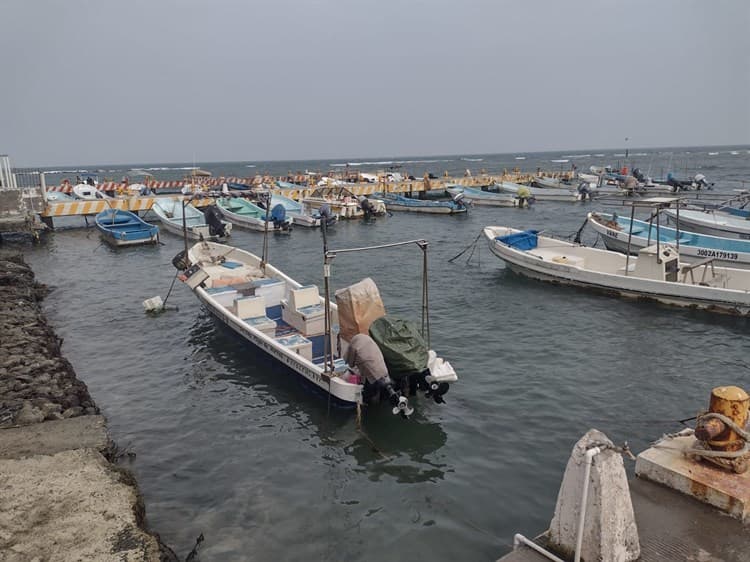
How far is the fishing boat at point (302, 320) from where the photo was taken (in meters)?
10.6

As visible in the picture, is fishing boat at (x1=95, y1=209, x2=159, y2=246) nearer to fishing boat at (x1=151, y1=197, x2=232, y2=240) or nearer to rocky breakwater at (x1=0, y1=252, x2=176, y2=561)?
fishing boat at (x1=151, y1=197, x2=232, y2=240)

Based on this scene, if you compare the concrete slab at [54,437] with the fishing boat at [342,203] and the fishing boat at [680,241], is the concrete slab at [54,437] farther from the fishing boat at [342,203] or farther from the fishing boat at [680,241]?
the fishing boat at [342,203]

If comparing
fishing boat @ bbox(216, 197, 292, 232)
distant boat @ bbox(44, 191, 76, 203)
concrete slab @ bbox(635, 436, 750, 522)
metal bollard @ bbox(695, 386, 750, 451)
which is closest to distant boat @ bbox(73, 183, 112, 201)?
distant boat @ bbox(44, 191, 76, 203)

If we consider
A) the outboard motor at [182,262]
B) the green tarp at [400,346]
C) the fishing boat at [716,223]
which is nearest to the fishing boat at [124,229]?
the outboard motor at [182,262]

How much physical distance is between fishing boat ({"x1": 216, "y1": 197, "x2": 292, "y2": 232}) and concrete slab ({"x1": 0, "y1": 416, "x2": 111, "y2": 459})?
85.2ft

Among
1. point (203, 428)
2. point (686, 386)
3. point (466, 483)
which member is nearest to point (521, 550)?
point (466, 483)

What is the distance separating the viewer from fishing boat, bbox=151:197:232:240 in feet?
107

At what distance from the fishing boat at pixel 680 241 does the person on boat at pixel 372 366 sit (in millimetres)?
12991

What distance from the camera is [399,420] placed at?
10.8m

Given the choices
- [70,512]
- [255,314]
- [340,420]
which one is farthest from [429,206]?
[70,512]

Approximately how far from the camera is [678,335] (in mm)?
15734

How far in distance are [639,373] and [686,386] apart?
1049mm

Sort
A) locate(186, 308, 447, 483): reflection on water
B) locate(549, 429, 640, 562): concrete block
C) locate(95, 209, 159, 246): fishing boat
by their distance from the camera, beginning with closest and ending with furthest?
locate(549, 429, 640, 562): concrete block
locate(186, 308, 447, 483): reflection on water
locate(95, 209, 159, 246): fishing boat

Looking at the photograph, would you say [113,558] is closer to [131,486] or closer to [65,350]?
[131,486]
